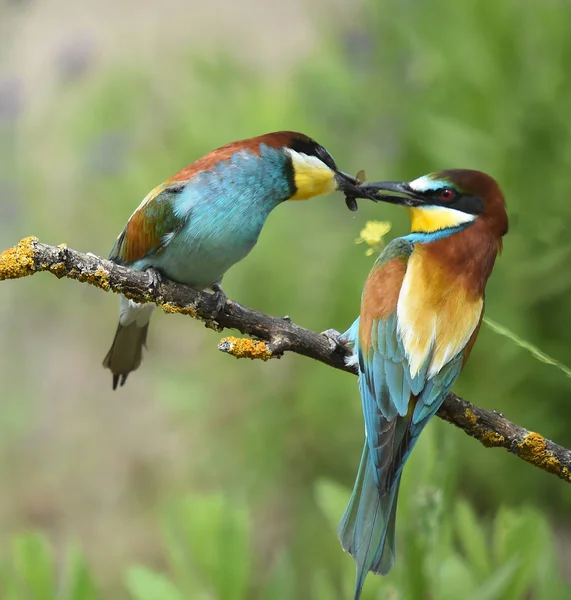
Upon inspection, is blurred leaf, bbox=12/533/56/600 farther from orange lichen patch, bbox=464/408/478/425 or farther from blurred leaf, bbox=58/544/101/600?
orange lichen patch, bbox=464/408/478/425

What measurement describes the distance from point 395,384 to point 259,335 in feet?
0.64

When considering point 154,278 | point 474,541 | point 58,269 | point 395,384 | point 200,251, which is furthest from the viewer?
point 474,541

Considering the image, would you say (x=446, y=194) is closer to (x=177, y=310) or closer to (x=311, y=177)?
(x=311, y=177)

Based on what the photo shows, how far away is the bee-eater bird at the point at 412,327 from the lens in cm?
115

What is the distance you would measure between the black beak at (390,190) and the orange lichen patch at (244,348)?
245 millimetres

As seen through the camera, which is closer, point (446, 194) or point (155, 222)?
point (446, 194)

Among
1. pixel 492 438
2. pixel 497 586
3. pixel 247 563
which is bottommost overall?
pixel 247 563

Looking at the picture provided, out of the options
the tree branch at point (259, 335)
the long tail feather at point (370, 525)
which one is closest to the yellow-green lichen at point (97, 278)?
the tree branch at point (259, 335)

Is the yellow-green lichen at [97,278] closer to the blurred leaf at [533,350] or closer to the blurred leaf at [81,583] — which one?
the blurred leaf at [533,350]

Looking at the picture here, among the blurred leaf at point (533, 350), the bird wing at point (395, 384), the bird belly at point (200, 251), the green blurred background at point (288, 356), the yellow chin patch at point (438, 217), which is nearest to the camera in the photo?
the blurred leaf at point (533, 350)

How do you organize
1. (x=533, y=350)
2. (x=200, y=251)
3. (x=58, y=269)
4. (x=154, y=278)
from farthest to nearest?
(x=200, y=251) < (x=154, y=278) < (x=58, y=269) < (x=533, y=350)

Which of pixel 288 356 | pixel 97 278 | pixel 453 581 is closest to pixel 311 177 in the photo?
pixel 97 278

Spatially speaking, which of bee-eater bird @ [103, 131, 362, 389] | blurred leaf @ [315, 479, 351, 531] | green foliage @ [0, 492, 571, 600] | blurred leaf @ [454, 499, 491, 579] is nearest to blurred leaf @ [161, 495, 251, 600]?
green foliage @ [0, 492, 571, 600]

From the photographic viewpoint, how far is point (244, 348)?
1111 millimetres
